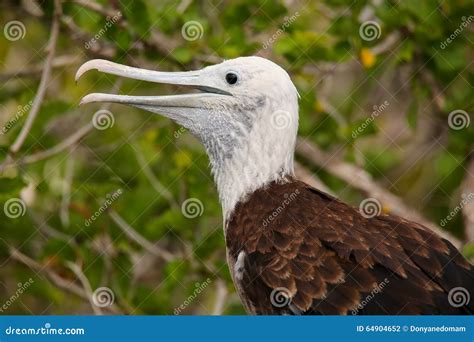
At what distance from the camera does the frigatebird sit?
215 inches

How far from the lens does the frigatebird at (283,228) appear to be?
17.9 feet

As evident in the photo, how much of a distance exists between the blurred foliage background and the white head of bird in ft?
2.69

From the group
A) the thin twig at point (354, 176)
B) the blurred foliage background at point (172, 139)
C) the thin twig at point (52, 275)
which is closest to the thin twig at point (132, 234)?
the blurred foliage background at point (172, 139)

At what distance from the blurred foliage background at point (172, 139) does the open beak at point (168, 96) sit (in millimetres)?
789

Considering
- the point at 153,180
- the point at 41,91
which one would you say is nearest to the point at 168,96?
the point at 41,91

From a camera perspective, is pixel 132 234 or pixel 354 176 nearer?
pixel 132 234

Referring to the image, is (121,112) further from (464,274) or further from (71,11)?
(464,274)

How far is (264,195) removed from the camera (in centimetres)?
604

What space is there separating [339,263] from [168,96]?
1.29 metres

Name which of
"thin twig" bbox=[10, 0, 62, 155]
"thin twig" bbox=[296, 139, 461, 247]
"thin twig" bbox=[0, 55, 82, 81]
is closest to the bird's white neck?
"thin twig" bbox=[10, 0, 62, 155]

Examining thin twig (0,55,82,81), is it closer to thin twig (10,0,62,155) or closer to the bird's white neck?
thin twig (10,0,62,155)

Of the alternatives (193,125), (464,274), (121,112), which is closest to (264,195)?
(193,125)

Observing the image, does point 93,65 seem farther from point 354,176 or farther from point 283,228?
point 354,176

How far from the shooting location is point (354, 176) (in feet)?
24.8
